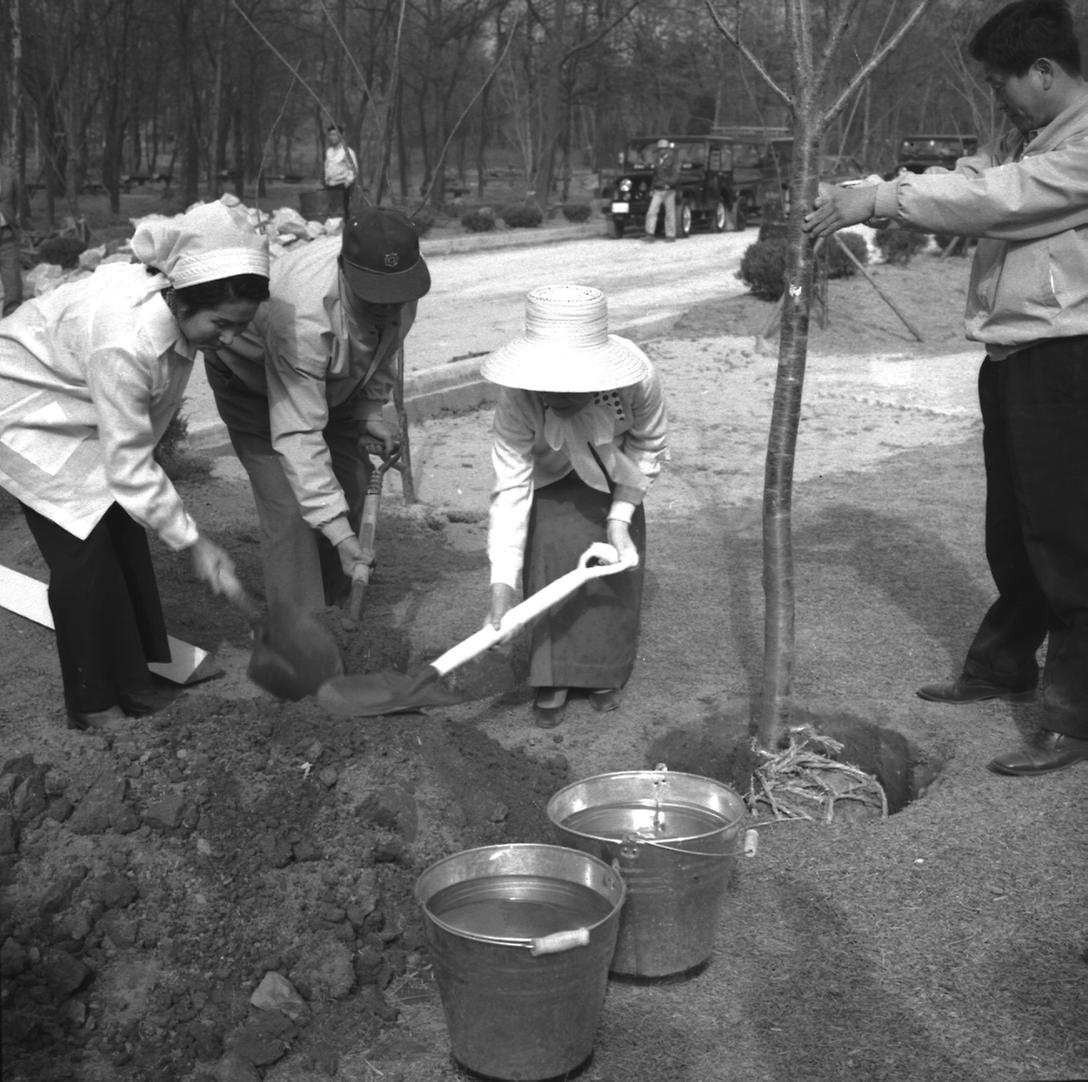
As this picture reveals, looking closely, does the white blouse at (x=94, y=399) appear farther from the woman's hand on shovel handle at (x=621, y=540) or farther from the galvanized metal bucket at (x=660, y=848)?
the galvanized metal bucket at (x=660, y=848)

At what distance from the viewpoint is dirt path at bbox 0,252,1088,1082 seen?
263 centimetres

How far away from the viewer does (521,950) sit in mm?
2330

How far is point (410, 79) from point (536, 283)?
21.8 metres

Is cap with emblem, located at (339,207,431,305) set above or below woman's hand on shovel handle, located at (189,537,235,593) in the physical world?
above

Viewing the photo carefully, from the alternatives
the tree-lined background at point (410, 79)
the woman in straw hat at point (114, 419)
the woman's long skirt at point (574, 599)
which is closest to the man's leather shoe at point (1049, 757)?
the woman's long skirt at point (574, 599)

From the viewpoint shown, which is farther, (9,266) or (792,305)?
(9,266)

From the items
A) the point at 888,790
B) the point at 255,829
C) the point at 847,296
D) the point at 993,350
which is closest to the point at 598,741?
the point at 888,790

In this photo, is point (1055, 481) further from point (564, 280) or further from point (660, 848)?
point (564, 280)

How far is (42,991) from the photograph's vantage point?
2615mm

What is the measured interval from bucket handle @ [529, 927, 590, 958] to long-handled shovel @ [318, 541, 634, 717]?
1057 mm

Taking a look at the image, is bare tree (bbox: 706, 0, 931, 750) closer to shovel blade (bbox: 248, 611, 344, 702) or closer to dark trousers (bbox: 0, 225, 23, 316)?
shovel blade (bbox: 248, 611, 344, 702)

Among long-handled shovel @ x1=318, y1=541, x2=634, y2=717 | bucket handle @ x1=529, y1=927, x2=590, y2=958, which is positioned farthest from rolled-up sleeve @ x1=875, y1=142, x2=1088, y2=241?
bucket handle @ x1=529, y1=927, x2=590, y2=958

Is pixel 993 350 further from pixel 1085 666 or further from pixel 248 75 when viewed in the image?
pixel 248 75

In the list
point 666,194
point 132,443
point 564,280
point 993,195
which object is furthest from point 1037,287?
point 666,194
